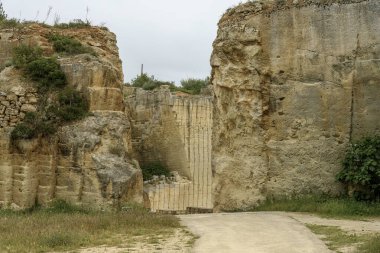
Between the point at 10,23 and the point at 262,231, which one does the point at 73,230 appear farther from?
the point at 10,23

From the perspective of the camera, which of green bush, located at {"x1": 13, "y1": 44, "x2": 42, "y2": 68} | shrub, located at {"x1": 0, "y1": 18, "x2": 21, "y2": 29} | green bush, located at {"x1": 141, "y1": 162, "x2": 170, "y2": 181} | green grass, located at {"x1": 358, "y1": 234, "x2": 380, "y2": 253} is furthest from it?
green bush, located at {"x1": 141, "y1": 162, "x2": 170, "y2": 181}

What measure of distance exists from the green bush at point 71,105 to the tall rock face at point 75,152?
0.52ft

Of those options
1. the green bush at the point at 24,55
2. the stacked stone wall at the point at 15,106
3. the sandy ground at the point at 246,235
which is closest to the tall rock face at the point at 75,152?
the stacked stone wall at the point at 15,106

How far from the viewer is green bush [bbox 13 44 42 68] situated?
1385 centimetres

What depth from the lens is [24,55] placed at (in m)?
14.1

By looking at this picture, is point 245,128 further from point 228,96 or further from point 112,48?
point 112,48

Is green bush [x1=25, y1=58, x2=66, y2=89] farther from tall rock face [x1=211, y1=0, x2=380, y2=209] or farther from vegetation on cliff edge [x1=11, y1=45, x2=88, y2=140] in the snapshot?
tall rock face [x1=211, y1=0, x2=380, y2=209]

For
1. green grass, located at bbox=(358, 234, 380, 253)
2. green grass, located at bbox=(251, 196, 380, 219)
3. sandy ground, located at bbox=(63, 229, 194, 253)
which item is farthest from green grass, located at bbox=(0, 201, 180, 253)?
green grass, located at bbox=(358, 234, 380, 253)

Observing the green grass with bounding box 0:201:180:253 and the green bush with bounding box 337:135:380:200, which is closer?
the green grass with bounding box 0:201:180:253

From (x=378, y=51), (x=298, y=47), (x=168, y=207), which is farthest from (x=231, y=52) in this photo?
(x=168, y=207)

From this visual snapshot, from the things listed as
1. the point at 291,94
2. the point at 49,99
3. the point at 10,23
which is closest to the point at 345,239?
the point at 291,94

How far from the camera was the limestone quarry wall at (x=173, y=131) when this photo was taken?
22047mm

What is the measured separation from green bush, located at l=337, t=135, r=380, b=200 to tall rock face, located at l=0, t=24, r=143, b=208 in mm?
4677

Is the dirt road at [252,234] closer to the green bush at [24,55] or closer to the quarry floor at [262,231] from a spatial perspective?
the quarry floor at [262,231]
